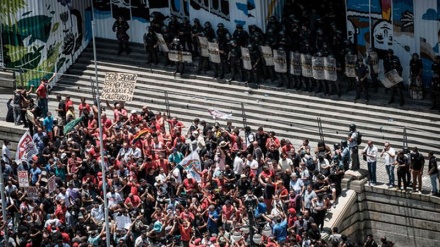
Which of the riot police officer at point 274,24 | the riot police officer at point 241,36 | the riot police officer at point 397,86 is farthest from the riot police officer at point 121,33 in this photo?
the riot police officer at point 397,86

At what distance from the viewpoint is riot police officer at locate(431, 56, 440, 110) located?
187 feet

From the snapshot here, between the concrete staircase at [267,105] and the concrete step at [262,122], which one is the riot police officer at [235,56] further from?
the concrete step at [262,122]

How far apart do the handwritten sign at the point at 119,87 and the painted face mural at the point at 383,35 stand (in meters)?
9.50

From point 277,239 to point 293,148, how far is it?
14.5 ft

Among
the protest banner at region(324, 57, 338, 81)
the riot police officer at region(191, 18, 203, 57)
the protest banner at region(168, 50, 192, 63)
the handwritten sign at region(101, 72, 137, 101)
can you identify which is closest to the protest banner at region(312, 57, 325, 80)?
the protest banner at region(324, 57, 338, 81)

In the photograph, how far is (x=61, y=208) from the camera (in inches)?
2120

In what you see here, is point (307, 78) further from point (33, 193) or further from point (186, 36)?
point (33, 193)

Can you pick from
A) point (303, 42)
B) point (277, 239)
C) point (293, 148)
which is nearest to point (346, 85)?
point (303, 42)

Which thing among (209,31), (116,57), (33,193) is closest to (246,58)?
(209,31)

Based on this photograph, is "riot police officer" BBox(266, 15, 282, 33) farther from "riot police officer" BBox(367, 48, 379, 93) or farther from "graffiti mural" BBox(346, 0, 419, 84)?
"riot police officer" BBox(367, 48, 379, 93)

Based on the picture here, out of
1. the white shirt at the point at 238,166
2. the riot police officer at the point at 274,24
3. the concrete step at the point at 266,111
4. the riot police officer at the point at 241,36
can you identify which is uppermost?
the riot police officer at the point at 274,24

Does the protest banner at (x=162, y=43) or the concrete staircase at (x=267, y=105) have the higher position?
the protest banner at (x=162, y=43)

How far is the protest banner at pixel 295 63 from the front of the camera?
197ft

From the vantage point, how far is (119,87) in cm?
5528
